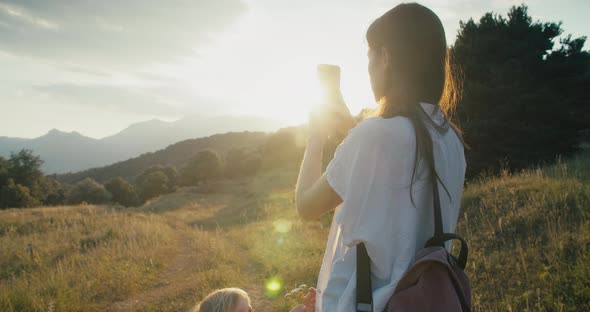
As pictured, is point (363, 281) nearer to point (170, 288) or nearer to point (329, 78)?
point (329, 78)

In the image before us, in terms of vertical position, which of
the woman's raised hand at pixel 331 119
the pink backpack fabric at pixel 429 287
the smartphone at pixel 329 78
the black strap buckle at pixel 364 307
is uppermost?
the smartphone at pixel 329 78

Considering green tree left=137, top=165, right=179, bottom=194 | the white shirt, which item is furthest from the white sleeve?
green tree left=137, top=165, right=179, bottom=194

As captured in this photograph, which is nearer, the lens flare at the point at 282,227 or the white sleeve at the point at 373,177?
the white sleeve at the point at 373,177

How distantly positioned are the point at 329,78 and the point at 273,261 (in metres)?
7.42

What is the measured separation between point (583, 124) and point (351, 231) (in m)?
16.3

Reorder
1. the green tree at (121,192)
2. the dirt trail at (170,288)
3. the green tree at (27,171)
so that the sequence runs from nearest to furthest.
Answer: the dirt trail at (170,288)
the green tree at (27,171)
the green tree at (121,192)

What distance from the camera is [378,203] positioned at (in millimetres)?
1134

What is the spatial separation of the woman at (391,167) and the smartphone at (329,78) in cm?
19

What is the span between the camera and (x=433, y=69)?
1.35 m

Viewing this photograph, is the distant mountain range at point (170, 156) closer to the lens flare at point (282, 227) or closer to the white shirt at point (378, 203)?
the lens flare at point (282, 227)

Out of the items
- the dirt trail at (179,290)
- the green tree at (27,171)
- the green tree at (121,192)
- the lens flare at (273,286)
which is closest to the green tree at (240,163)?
the green tree at (121,192)

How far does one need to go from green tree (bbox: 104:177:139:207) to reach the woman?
54.6m

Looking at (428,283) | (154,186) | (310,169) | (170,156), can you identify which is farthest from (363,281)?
(170,156)

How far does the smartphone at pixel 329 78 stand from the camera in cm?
154
